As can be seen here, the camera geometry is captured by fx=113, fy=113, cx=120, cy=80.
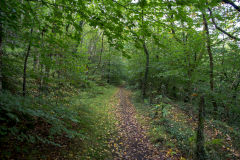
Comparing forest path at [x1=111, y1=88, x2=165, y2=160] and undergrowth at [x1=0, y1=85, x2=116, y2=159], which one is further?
forest path at [x1=111, y1=88, x2=165, y2=160]

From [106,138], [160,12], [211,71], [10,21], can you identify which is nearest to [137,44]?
[160,12]

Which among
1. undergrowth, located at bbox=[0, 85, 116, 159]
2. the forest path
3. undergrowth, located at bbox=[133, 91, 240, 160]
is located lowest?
the forest path

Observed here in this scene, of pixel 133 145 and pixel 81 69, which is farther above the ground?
pixel 81 69

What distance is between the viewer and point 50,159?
286cm

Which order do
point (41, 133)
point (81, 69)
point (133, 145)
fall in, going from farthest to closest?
point (133, 145) → point (81, 69) → point (41, 133)

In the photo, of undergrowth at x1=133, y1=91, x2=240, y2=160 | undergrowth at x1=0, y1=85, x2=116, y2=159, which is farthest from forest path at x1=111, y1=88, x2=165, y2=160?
undergrowth at x1=0, y1=85, x2=116, y2=159

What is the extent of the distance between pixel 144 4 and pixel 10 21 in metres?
2.69

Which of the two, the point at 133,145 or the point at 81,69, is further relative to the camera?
the point at 133,145

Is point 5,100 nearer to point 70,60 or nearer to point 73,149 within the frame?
point 73,149

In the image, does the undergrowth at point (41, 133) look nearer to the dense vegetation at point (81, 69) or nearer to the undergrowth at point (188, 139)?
the dense vegetation at point (81, 69)

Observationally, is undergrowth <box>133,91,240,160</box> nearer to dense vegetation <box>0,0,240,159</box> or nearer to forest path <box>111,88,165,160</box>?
dense vegetation <box>0,0,240,159</box>

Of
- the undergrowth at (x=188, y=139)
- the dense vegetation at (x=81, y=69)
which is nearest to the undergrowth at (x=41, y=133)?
the dense vegetation at (x=81, y=69)

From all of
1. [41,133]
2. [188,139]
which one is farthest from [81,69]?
[188,139]

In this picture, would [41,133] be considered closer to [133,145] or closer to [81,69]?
[81,69]
